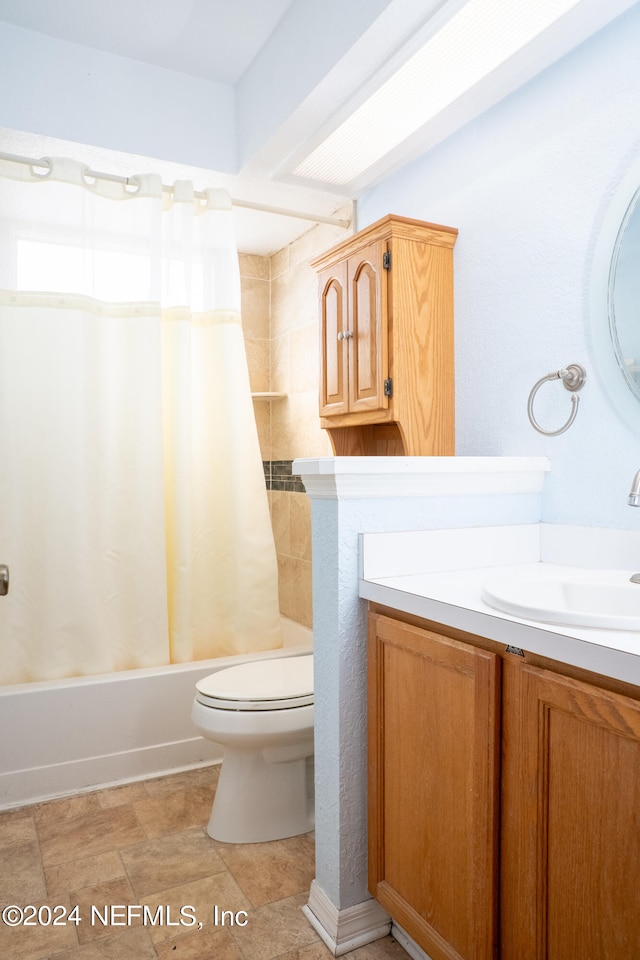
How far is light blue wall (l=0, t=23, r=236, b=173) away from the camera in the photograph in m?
2.27

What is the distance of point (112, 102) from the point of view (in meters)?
2.40

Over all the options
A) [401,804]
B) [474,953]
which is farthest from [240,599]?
[474,953]

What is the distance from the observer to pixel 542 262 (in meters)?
1.78

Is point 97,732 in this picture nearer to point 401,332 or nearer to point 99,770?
point 99,770

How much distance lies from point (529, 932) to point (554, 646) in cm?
47

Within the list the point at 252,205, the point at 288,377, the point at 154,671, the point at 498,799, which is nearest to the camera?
the point at 498,799

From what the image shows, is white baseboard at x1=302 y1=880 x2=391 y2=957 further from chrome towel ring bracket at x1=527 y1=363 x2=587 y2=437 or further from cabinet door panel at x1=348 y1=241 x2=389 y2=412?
cabinet door panel at x1=348 y1=241 x2=389 y2=412

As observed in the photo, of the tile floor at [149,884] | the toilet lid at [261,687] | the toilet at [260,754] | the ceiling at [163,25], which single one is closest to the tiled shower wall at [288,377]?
the ceiling at [163,25]

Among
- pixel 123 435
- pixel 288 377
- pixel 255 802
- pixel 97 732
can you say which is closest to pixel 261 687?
pixel 255 802

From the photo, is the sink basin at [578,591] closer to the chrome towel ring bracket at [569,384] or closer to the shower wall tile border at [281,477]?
the chrome towel ring bracket at [569,384]

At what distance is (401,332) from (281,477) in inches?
58.5

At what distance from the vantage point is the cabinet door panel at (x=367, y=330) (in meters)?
2.02

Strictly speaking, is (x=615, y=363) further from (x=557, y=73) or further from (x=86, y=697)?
(x=86, y=697)

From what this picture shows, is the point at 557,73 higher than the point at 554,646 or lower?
higher
